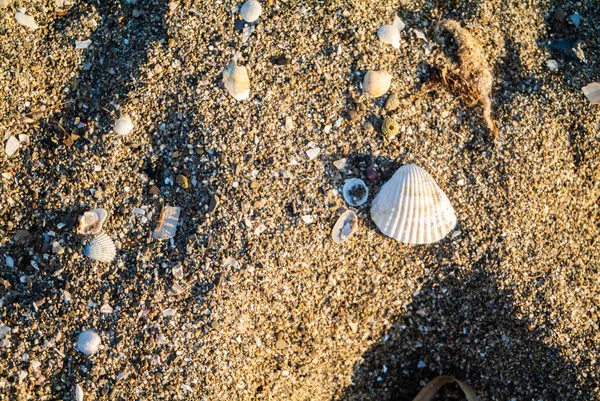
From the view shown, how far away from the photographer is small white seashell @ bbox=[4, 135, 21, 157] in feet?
9.16

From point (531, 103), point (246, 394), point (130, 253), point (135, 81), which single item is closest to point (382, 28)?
point (531, 103)

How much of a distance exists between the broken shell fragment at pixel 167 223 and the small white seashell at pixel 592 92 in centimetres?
218

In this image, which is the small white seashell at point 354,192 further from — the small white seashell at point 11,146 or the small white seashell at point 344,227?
the small white seashell at point 11,146

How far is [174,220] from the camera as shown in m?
2.69

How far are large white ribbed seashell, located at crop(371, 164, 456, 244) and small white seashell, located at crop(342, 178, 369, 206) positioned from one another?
0.06m

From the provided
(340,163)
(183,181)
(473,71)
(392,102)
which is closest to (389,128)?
(392,102)

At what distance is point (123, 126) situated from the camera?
2.72 meters

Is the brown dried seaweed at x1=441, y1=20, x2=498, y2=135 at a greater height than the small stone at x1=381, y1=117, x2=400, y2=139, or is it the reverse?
the brown dried seaweed at x1=441, y1=20, x2=498, y2=135

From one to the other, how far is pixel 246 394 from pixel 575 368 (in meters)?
1.68

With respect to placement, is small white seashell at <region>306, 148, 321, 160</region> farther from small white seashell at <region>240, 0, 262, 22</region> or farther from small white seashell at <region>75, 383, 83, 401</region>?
small white seashell at <region>75, 383, 83, 401</region>

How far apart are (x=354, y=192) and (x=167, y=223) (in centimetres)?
92

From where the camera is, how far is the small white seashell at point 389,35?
282cm

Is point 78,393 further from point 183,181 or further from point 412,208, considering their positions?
point 412,208

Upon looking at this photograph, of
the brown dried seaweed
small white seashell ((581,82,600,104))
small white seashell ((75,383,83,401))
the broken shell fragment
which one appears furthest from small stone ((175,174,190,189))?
small white seashell ((581,82,600,104))
